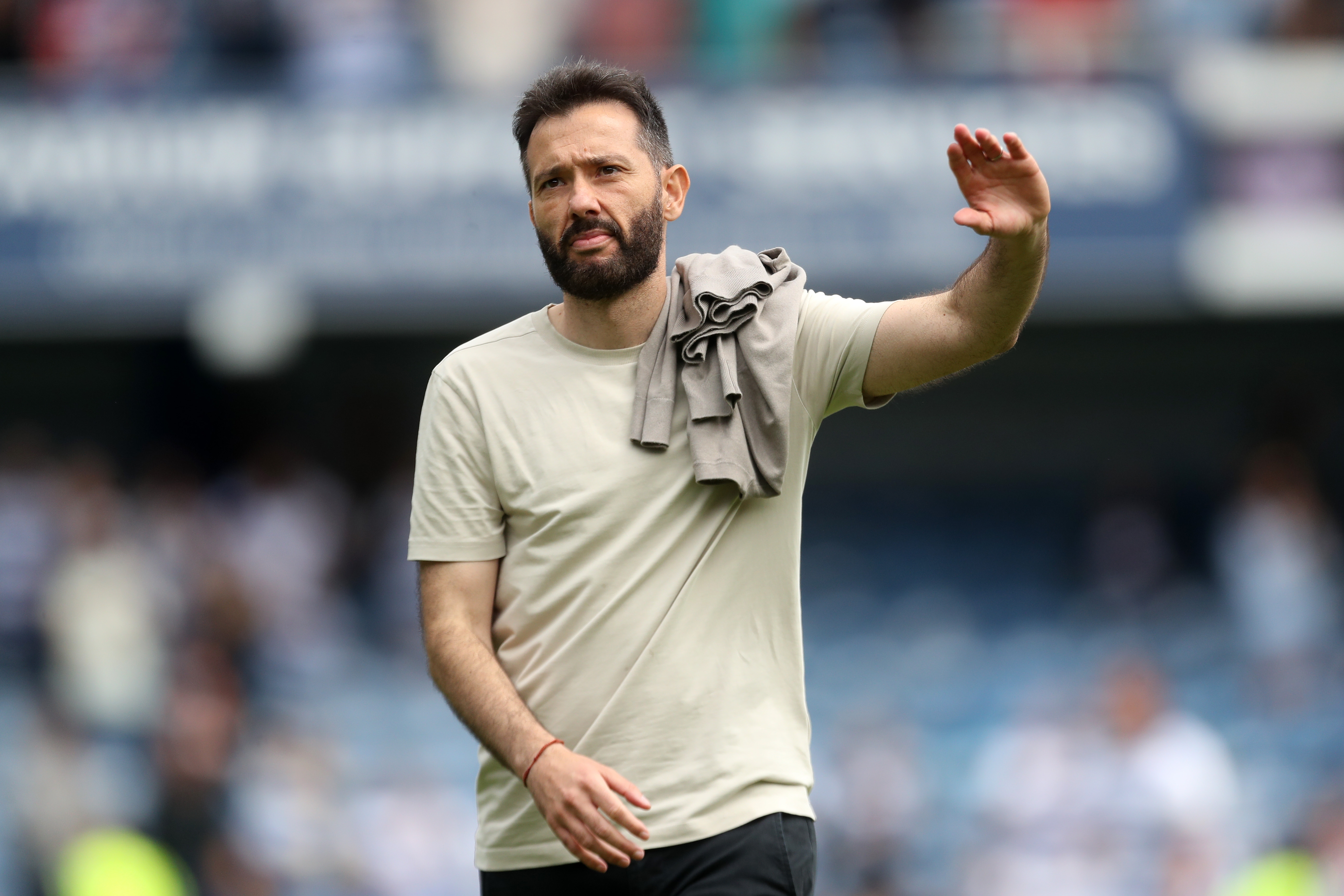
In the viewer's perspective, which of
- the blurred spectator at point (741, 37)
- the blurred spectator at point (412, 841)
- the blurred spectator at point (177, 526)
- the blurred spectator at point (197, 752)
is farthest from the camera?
the blurred spectator at point (741, 37)

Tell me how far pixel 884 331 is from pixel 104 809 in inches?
286

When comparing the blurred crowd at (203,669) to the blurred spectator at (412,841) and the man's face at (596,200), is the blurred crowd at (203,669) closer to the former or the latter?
the blurred spectator at (412,841)

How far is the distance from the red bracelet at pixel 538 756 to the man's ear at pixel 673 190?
0.98 metres

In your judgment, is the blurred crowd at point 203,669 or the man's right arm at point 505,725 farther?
the blurred crowd at point 203,669

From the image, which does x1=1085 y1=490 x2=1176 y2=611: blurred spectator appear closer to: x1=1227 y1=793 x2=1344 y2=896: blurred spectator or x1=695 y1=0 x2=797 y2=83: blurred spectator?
x1=1227 y1=793 x2=1344 y2=896: blurred spectator

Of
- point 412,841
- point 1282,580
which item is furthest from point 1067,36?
point 412,841

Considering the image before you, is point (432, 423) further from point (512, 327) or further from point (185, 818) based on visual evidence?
point (185, 818)

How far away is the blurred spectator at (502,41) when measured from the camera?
11.2 meters

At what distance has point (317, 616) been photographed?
1149cm

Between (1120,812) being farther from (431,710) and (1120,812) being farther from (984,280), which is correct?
(984,280)

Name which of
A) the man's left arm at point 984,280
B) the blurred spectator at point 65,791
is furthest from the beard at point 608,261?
the blurred spectator at point 65,791

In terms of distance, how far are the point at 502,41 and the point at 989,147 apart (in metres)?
8.73

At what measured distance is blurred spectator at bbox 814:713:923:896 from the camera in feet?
29.0

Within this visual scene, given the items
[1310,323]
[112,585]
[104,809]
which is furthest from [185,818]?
[1310,323]
